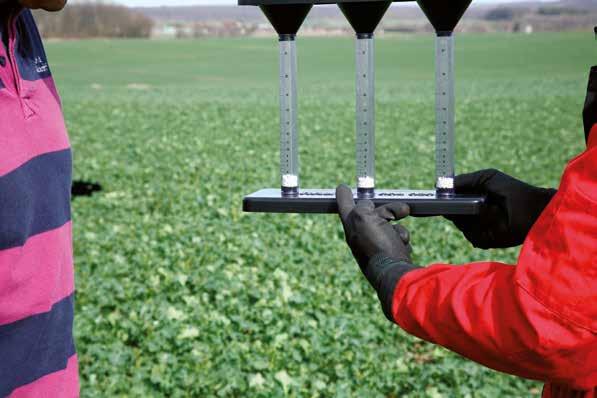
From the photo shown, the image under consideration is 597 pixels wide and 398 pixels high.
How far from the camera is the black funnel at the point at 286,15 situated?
209 centimetres

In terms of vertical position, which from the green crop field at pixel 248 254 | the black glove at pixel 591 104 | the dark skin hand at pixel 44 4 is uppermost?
the dark skin hand at pixel 44 4

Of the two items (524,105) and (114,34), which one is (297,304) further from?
(114,34)

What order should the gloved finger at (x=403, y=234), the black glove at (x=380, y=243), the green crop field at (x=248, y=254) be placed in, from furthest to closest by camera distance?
the green crop field at (x=248, y=254)
the gloved finger at (x=403, y=234)
the black glove at (x=380, y=243)

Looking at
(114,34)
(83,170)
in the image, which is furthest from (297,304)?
(114,34)

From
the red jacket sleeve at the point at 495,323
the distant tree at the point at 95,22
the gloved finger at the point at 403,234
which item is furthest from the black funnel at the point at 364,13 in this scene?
the distant tree at the point at 95,22

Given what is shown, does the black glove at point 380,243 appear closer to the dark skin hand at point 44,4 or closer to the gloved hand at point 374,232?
the gloved hand at point 374,232

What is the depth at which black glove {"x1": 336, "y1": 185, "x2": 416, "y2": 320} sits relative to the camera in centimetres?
180

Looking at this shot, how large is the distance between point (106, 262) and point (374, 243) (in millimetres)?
5763

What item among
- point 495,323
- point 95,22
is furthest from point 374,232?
point 95,22

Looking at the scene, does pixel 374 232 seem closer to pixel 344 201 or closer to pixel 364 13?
pixel 344 201

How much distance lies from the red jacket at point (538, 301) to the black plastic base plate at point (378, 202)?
0.37 meters

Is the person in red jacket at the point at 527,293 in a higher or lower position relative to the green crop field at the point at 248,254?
→ higher

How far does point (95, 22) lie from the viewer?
274 ft

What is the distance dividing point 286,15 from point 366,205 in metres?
0.48
